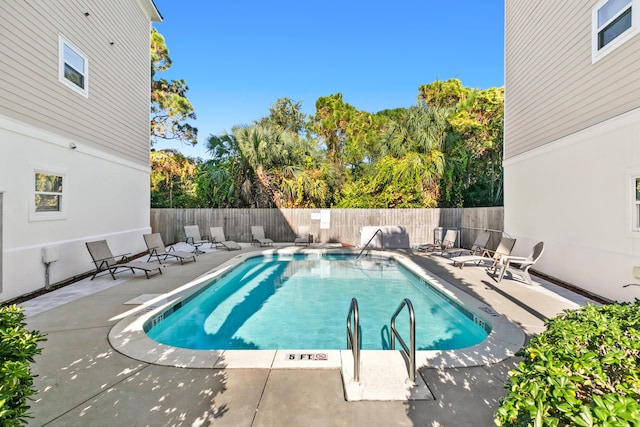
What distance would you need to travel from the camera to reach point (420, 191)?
1459 centimetres

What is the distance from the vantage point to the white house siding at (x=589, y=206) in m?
5.11

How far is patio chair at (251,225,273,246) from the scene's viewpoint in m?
12.8

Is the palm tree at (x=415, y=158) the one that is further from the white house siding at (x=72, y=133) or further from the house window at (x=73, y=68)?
the house window at (x=73, y=68)

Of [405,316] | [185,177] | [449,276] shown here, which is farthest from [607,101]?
[185,177]

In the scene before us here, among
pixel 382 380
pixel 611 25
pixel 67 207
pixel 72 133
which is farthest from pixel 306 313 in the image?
pixel 611 25

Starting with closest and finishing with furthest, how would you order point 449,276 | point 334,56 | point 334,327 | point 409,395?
point 409,395 < point 334,327 < point 449,276 < point 334,56

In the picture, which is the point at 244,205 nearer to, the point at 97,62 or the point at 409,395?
the point at 97,62

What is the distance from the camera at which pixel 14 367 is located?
151cm

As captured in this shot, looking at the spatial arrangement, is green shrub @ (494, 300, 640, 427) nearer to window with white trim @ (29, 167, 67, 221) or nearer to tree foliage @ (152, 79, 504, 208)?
window with white trim @ (29, 167, 67, 221)

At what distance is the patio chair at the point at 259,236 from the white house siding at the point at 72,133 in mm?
4160

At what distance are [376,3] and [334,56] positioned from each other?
8.57 m

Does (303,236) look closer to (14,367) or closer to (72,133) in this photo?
(72,133)

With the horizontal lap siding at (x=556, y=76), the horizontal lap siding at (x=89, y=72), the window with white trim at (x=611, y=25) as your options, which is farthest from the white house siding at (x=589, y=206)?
the horizontal lap siding at (x=89, y=72)

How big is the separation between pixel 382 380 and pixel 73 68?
942cm
